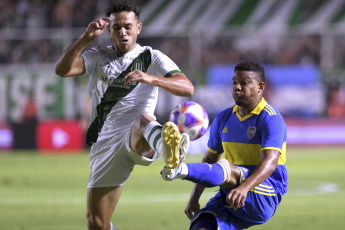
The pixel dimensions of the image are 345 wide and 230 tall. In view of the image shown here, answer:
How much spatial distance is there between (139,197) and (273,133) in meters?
6.70

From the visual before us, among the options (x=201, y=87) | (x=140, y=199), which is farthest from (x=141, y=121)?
(x=201, y=87)

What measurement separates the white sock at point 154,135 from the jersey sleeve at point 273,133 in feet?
2.76

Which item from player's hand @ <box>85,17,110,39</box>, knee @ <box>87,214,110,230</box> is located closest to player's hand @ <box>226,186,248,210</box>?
player's hand @ <box>85,17,110,39</box>

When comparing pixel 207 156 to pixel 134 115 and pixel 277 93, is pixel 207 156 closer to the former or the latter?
pixel 134 115

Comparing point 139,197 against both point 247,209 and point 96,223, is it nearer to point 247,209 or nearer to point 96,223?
point 96,223

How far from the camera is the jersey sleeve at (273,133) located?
5555 millimetres

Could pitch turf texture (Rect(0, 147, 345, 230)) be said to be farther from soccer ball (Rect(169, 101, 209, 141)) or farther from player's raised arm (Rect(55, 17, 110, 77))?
player's raised arm (Rect(55, 17, 110, 77))

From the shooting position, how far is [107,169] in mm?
6598

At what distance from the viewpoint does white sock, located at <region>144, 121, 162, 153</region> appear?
5582 mm

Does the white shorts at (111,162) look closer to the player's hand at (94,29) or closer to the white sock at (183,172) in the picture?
the player's hand at (94,29)

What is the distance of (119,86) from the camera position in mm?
6539

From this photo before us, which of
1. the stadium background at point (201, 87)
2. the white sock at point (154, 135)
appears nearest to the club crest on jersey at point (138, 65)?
the white sock at point (154, 135)

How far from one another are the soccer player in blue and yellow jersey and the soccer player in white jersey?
55 centimetres

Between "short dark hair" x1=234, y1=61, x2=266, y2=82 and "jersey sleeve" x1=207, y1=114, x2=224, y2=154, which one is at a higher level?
"short dark hair" x1=234, y1=61, x2=266, y2=82
